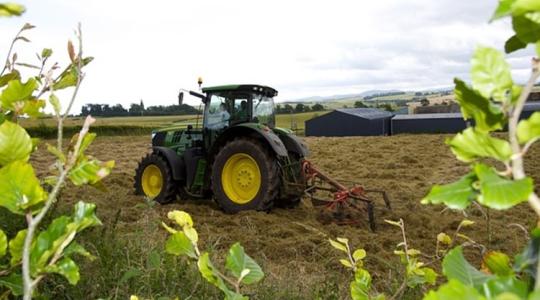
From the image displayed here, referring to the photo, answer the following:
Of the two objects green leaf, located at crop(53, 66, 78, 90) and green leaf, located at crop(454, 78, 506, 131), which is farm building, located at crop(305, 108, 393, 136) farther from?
green leaf, located at crop(454, 78, 506, 131)

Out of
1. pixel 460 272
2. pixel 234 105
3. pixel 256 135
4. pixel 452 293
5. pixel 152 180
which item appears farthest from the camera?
pixel 152 180

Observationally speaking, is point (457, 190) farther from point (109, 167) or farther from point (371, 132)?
point (371, 132)

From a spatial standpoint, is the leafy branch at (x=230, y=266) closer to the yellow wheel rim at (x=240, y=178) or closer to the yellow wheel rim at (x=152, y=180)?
the yellow wheel rim at (x=240, y=178)

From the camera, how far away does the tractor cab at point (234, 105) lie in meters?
7.39

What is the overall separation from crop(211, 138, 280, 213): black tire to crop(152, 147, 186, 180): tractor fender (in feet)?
2.43

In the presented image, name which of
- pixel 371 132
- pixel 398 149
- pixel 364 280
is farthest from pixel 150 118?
pixel 364 280

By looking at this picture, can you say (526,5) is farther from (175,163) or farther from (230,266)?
(175,163)

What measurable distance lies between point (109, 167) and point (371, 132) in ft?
86.0

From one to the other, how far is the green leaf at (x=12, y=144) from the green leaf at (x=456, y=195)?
0.57 m

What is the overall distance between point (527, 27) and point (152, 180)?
775cm

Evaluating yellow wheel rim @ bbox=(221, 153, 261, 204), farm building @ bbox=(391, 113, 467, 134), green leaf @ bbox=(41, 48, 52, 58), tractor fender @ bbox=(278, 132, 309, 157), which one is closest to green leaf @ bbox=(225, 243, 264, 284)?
green leaf @ bbox=(41, 48, 52, 58)

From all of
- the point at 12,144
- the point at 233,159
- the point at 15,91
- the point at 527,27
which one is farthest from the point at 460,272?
the point at 233,159

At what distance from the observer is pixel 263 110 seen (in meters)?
7.70

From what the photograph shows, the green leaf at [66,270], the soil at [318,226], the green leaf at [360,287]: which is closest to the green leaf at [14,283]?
the green leaf at [66,270]
